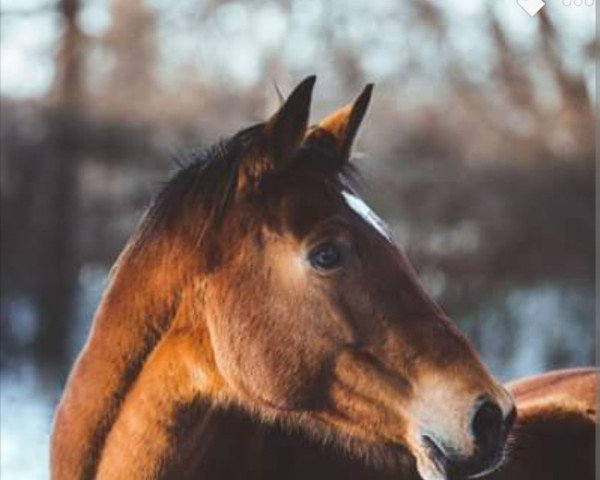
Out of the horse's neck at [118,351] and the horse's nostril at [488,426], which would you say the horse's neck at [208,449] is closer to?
the horse's neck at [118,351]

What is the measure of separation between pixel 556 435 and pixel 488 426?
440 mm

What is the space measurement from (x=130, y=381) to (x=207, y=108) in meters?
1.21

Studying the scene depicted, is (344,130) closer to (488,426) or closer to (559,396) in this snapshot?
(488,426)

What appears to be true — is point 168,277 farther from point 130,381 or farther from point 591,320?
point 591,320

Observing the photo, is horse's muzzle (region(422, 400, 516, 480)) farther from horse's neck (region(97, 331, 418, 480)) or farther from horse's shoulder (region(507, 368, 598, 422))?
horse's shoulder (region(507, 368, 598, 422))

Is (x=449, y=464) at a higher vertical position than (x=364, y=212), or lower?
lower

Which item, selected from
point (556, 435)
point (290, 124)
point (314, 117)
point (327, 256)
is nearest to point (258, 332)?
point (327, 256)

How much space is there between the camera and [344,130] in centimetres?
104

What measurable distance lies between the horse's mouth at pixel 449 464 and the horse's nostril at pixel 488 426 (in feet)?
0.04

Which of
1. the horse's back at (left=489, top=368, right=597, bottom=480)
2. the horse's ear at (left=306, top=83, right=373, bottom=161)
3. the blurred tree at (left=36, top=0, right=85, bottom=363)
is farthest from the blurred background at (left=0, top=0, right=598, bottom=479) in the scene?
the horse's ear at (left=306, top=83, right=373, bottom=161)

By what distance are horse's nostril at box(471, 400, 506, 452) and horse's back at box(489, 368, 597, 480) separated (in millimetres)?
288

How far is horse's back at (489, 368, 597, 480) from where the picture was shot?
124 cm

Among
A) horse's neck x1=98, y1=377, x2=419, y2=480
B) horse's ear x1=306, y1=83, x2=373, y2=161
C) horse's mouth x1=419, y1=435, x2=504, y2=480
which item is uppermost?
horse's ear x1=306, y1=83, x2=373, y2=161

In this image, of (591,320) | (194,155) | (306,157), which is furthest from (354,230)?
(591,320)
